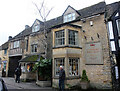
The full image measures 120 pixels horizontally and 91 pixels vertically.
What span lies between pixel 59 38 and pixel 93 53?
3835mm

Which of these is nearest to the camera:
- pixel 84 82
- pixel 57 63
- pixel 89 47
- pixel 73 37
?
pixel 84 82

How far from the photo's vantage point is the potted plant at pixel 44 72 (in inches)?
443

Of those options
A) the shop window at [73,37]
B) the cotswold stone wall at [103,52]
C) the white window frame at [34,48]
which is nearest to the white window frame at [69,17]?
the cotswold stone wall at [103,52]

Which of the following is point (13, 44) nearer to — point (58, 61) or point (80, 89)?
point (58, 61)

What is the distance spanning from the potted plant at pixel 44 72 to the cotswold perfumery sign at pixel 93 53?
4.07 m

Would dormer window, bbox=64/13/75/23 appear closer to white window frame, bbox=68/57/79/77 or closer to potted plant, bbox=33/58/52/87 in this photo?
white window frame, bbox=68/57/79/77

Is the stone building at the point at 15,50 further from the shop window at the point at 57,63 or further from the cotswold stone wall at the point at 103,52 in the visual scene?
the cotswold stone wall at the point at 103,52

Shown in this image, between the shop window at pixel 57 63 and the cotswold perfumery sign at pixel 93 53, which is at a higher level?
the cotswold perfumery sign at pixel 93 53

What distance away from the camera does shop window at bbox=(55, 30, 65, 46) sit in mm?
11562

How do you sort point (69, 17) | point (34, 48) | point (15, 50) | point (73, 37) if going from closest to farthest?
point (73, 37)
point (69, 17)
point (34, 48)
point (15, 50)

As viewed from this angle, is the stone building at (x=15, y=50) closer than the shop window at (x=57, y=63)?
No

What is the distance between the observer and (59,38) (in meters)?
11.8

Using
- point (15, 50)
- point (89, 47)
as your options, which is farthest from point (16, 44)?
point (89, 47)

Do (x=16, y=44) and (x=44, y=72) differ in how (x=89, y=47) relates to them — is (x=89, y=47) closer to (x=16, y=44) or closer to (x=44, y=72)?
(x=44, y=72)
